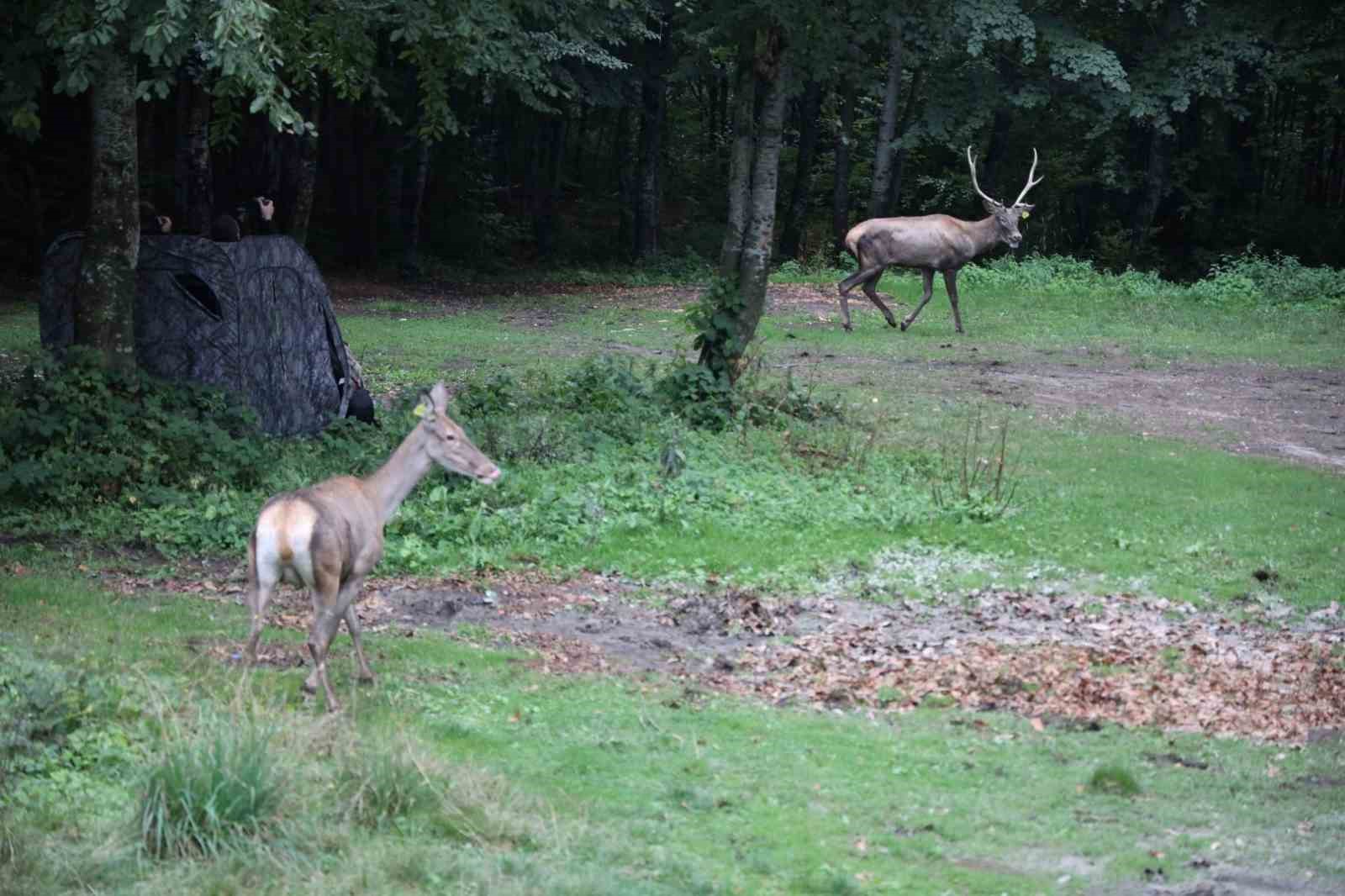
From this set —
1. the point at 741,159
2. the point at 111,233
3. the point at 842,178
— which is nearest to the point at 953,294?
the point at 741,159

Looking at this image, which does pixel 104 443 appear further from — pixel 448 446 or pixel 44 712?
pixel 44 712

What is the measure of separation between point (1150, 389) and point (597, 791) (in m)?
14.9

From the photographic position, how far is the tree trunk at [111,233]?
1305 centimetres

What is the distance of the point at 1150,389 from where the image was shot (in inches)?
795

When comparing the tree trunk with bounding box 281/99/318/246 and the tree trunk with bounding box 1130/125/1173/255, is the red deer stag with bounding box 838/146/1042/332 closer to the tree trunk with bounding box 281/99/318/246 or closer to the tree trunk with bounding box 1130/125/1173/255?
the tree trunk with bounding box 281/99/318/246

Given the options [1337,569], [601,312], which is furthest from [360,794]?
[601,312]

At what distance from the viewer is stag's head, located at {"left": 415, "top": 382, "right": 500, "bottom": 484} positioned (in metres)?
8.52

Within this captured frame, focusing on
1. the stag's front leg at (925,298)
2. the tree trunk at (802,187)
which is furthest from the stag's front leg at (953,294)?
the tree trunk at (802,187)

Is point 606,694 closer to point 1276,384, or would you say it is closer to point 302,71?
point 302,71

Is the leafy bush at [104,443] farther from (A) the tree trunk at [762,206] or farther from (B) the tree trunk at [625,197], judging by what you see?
(B) the tree trunk at [625,197]

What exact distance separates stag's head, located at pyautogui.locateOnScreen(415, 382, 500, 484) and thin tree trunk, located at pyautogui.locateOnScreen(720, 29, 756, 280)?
8.62 m

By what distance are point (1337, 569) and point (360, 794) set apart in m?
8.46

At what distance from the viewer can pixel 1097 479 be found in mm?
14680

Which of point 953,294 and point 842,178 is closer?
point 953,294
